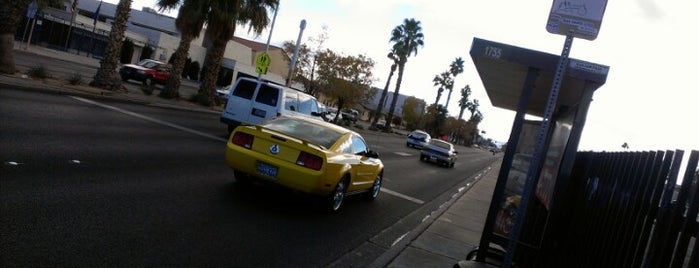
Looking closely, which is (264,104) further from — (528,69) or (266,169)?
(528,69)

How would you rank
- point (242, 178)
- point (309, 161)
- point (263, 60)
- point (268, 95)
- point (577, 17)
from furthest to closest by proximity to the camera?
point (263, 60) < point (268, 95) < point (242, 178) < point (309, 161) < point (577, 17)

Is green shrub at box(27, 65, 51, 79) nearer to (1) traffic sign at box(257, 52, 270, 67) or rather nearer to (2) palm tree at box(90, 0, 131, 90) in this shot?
(2) palm tree at box(90, 0, 131, 90)

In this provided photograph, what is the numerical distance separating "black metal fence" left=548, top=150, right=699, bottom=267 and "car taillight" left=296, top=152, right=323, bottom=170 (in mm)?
3775

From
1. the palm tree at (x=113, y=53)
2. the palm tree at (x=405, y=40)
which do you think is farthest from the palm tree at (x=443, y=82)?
the palm tree at (x=113, y=53)

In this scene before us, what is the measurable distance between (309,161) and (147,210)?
8.29 feet

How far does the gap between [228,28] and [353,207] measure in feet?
65.2

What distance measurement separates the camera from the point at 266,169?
8906 mm

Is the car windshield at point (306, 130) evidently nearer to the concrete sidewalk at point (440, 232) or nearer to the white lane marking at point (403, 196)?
the concrete sidewalk at point (440, 232)

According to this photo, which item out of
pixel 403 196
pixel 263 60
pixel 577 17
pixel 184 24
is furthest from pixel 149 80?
pixel 577 17

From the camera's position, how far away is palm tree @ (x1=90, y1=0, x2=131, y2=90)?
23391 mm

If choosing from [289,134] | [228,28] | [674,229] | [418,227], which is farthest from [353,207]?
[228,28]

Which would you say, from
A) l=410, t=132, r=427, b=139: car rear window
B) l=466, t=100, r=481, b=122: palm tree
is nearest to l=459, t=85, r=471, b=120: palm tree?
l=466, t=100, r=481, b=122: palm tree

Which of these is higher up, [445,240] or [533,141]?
[533,141]

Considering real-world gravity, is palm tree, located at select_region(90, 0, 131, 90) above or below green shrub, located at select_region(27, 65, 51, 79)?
above
